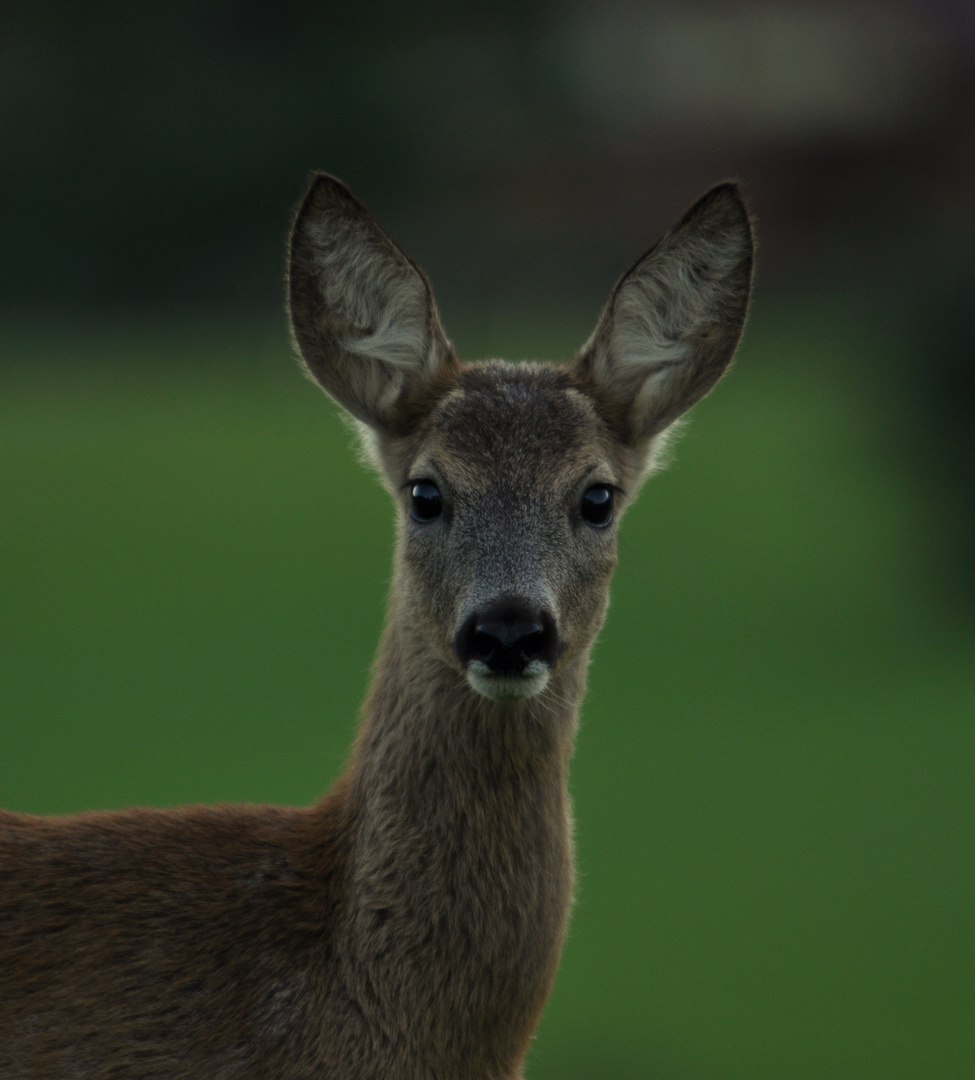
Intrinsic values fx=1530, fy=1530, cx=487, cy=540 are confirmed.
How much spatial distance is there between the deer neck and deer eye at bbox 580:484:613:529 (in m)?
0.27

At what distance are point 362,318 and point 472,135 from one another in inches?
677

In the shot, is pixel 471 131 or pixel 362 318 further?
pixel 471 131

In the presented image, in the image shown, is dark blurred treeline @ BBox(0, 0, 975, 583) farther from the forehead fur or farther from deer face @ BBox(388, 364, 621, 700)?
deer face @ BBox(388, 364, 621, 700)

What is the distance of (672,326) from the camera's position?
10.3ft

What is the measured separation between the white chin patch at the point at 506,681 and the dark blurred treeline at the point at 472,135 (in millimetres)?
13246

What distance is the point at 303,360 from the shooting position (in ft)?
10.0

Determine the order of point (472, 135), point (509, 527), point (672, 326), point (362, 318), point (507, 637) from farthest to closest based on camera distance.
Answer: point (472, 135), point (672, 326), point (362, 318), point (509, 527), point (507, 637)

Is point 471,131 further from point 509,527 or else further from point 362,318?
point 509,527

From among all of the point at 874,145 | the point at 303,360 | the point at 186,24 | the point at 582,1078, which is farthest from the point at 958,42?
the point at 303,360

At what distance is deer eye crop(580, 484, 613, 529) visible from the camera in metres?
2.87

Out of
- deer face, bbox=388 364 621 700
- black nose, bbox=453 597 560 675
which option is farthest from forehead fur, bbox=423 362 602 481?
black nose, bbox=453 597 560 675

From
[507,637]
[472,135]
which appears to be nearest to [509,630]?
[507,637]

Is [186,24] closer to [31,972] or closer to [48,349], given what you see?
[48,349]

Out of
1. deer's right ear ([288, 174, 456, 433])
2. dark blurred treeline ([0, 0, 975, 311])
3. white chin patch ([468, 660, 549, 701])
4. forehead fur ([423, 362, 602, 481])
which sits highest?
dark blurred treeline ([0, 0, 975, 311])
